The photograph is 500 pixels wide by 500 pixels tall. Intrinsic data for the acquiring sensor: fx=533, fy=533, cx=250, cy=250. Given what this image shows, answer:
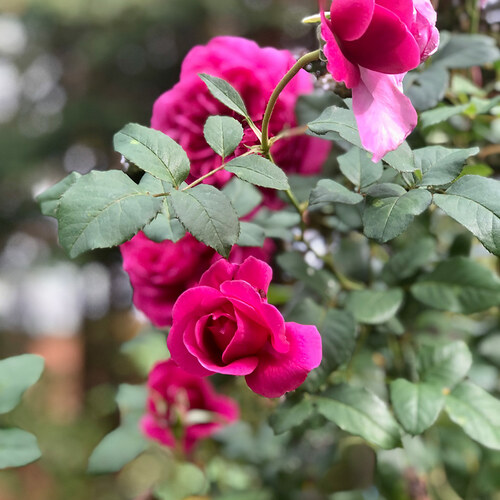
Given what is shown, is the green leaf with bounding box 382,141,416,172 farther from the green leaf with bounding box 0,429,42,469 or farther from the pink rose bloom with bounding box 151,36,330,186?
the green leaf with bounding box 0,429,42,469

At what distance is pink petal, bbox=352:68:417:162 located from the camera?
0.23 meters

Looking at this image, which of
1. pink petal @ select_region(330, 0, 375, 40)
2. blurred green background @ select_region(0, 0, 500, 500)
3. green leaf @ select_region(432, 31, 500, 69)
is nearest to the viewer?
pink petal @ select_region(330, 0, 375, 40)

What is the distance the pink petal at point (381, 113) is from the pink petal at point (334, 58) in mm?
11

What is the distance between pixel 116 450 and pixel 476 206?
14.3 inches

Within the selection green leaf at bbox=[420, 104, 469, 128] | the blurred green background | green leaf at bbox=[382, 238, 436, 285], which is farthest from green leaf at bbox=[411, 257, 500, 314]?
the blurred green background

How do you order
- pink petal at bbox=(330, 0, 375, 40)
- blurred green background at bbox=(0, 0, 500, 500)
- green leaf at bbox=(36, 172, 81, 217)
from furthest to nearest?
blurred green background at bbox=(0, 0, 500, 500) < green leaf at bbox=(36, 172, 81, 217) < pink petal at bbox=(330, 0, 375, 40)

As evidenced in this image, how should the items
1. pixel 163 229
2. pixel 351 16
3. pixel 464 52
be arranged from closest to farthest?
pixel 351 16 < pixel 163 229 < pixel 464 52

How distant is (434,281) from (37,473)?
282cm

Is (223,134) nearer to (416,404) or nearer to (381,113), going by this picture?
(381,113)

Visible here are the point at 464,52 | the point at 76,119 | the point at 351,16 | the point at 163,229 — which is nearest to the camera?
the point at 351,16

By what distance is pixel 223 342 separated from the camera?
271 millimetres

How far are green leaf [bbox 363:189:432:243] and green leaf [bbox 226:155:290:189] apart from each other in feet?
0.16

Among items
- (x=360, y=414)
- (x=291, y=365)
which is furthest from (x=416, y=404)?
(x=291, y=365)

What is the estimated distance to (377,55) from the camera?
24 cm
